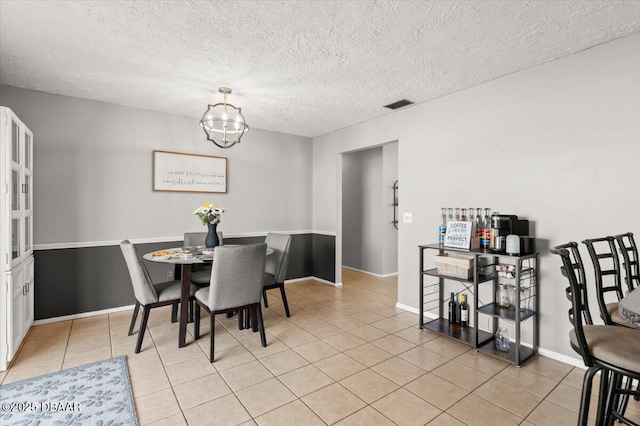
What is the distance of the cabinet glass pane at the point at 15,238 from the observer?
100 inches

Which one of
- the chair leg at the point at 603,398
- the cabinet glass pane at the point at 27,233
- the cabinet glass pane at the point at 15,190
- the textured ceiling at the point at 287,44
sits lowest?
the chair leg at the point at 603,398

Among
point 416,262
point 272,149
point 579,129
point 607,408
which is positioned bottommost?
point 607,408

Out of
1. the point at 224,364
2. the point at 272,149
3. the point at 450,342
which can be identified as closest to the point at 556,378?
the point at 450,342

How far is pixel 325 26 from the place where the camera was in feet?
7.11

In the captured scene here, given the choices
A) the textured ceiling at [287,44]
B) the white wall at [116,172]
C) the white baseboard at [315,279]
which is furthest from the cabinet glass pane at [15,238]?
the white baseboard at [315,279]

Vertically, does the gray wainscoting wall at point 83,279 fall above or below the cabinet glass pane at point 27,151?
below

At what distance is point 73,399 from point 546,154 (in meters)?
3.91

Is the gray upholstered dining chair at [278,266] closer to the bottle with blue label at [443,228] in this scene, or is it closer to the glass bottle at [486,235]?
the bottle with blue label at [443,228]

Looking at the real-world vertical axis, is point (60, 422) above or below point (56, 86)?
below

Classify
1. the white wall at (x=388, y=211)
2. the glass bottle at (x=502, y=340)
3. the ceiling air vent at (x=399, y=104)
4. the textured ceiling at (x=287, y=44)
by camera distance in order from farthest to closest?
the white wall at (x=388, y=211), the ceiling air vent at (x=399, y=104), the glass bottle at (x=502, y=340), the textured ceiling at (x=287, y=44)

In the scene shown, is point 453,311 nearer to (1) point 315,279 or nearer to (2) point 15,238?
(1) point 315,279

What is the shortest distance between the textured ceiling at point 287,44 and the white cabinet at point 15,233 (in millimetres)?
666

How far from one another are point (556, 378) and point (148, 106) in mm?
4769

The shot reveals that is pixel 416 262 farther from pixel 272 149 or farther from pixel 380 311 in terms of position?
pixel 272 149
